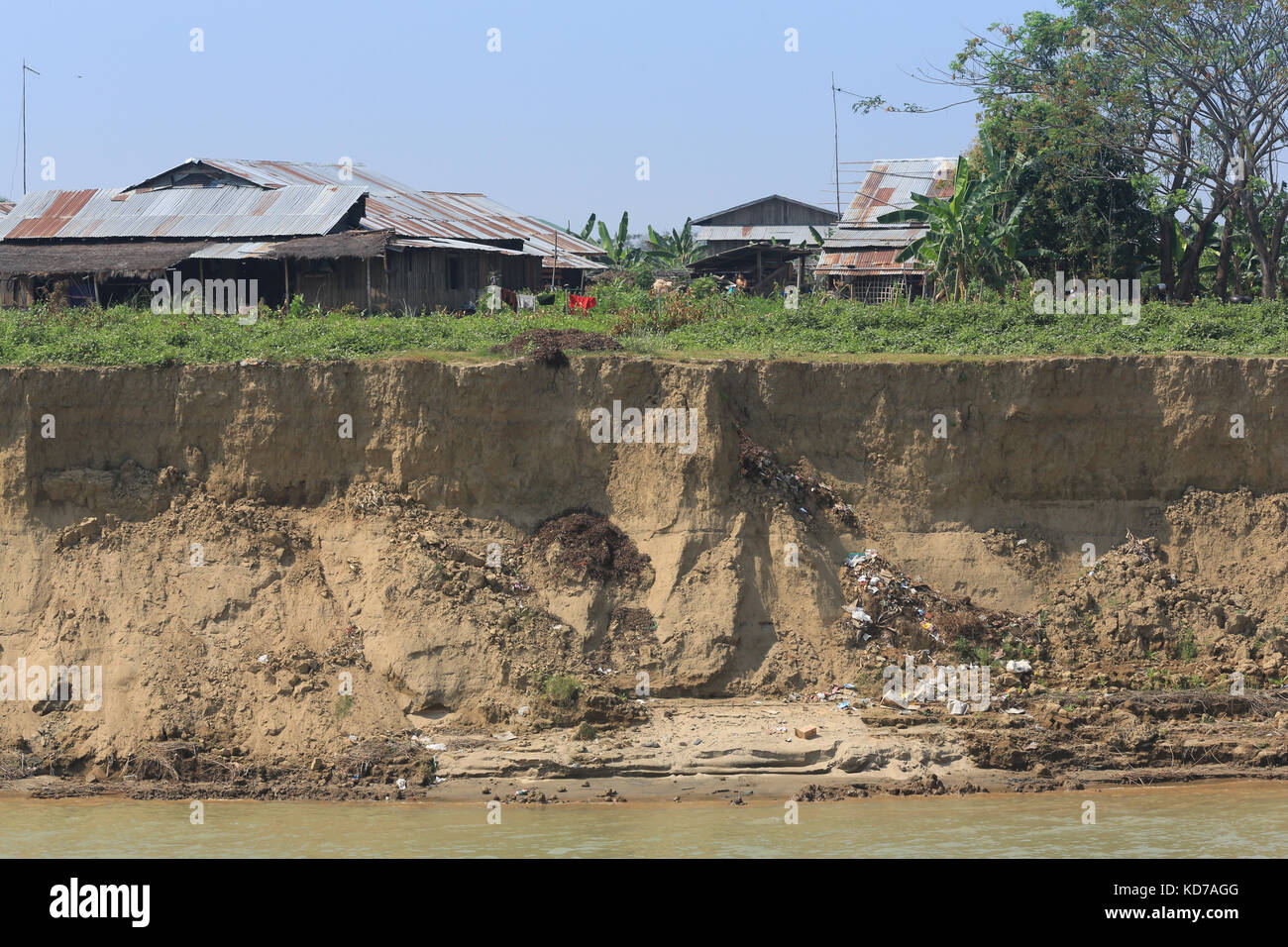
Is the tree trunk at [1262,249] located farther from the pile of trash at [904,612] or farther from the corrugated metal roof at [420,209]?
the corrugated metal roof at [420,209]

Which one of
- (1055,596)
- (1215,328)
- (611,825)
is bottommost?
(611,825)

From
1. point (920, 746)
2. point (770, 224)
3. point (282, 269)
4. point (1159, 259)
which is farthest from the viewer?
point (770, 224)

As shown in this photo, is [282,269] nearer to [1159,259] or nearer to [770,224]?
[1159,259]

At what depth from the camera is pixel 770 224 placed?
1585 inches

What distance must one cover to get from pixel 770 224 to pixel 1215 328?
23.1m

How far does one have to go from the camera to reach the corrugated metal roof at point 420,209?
91.9 feet

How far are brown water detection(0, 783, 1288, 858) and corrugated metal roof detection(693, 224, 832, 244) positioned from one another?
27711 mm

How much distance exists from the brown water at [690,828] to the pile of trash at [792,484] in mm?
4025

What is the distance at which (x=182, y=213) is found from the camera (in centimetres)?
2614

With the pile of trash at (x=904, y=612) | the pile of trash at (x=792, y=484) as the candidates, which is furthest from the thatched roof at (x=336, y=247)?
the pile of trash at (x=904, y=612)

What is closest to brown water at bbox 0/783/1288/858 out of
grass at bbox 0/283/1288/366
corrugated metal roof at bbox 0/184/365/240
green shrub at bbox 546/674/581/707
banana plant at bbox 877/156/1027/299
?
green shrub at bbox 546/674/581/707

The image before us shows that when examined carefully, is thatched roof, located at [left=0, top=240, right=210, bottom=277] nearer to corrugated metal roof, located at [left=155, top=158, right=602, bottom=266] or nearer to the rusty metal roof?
corrugated metal roof, located at [left=155, top=158, right=602, bottom=266]

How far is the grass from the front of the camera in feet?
55.7

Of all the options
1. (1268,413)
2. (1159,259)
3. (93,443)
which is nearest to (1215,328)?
(1268,413)
